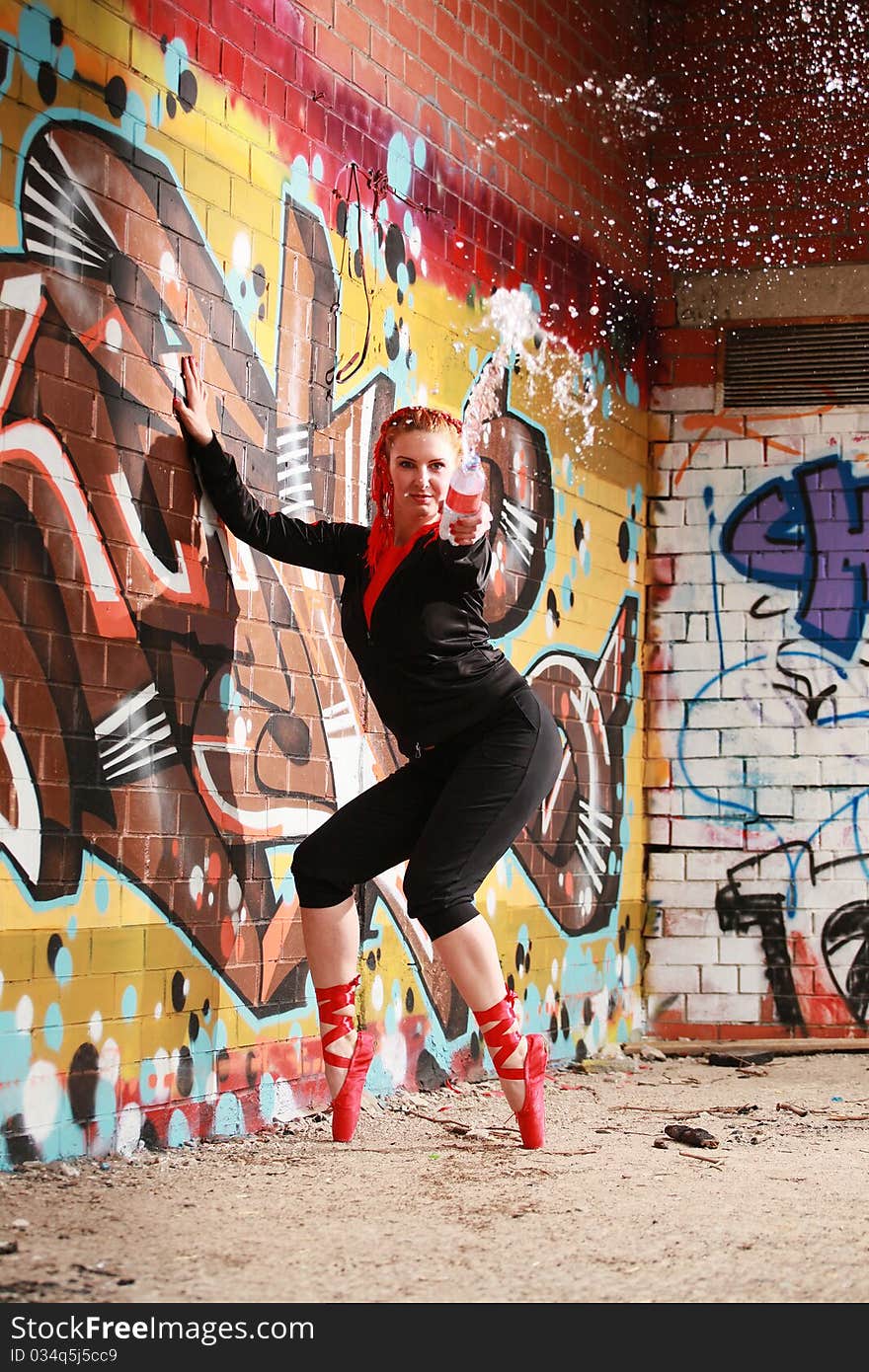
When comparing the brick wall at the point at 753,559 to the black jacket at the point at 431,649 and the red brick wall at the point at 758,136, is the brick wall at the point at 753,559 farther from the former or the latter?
the black jacket at the point at 431,649

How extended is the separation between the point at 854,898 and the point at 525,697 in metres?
3.54

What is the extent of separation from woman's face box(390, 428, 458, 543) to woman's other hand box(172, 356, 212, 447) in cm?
56

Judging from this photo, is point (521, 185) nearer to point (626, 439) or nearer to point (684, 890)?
point (626, 439)

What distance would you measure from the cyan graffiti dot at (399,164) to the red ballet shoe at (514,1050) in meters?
2.96

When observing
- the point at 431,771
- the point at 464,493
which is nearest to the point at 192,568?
the point at 431,771

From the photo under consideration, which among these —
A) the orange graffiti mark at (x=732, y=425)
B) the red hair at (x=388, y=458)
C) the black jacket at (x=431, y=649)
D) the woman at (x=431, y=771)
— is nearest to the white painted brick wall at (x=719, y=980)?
the orange graffiti mark at (x=732, y=425)

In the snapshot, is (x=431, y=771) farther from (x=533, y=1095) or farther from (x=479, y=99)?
(x=479, y=99)

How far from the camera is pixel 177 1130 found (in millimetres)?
4066

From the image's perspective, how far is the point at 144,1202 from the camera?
11.0ft

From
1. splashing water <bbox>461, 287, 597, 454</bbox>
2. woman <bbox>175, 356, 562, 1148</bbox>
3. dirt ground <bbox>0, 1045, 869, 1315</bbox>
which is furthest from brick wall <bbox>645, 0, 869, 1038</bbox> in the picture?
woman <bbox>175, 356, 562, 1148</bbox>

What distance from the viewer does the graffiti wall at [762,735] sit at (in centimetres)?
702

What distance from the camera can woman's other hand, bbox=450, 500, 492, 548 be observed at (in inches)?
144

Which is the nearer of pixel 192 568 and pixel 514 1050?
pixel 514 1050

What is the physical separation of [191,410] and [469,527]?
991 mm
